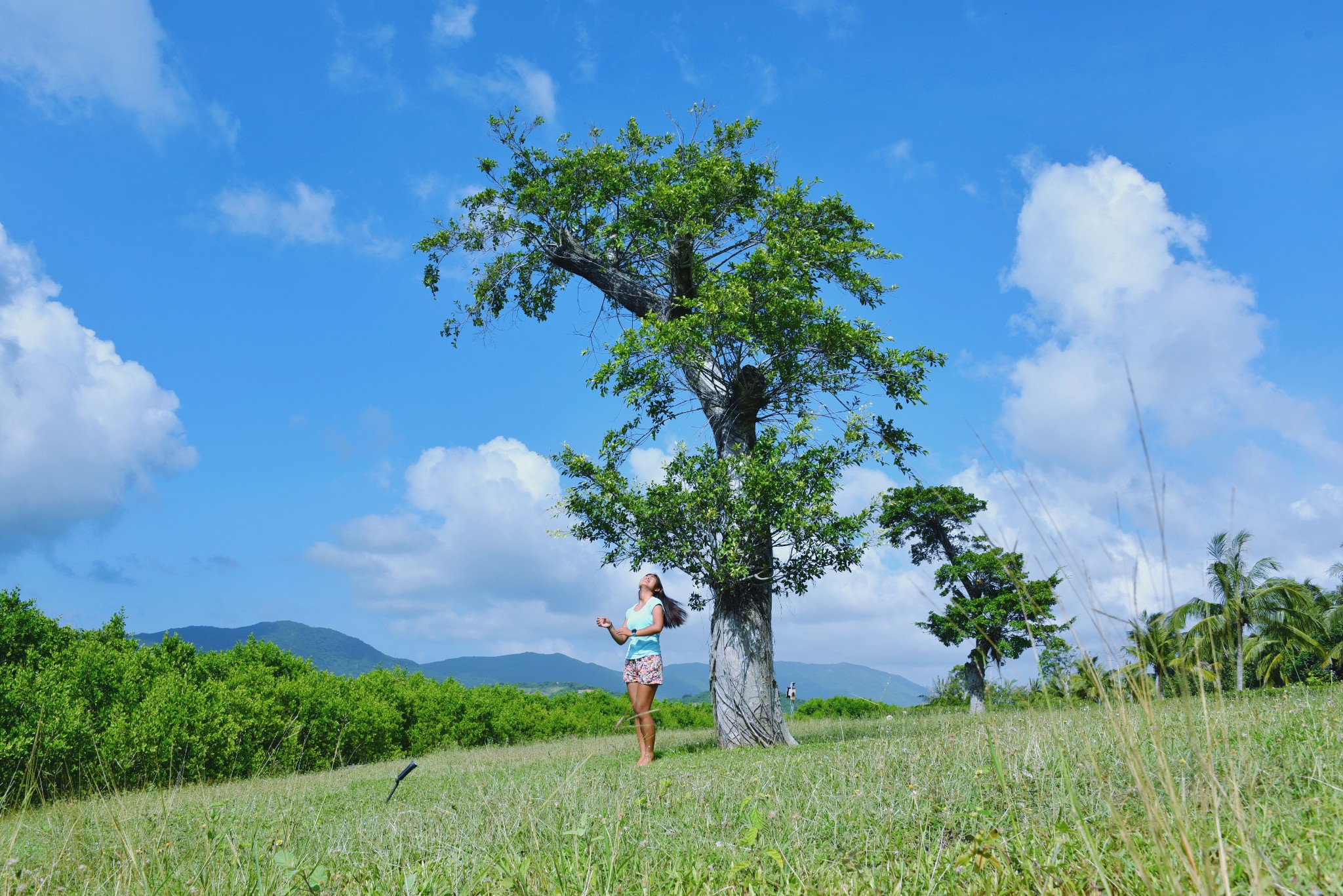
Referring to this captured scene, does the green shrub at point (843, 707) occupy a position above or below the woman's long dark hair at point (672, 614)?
below

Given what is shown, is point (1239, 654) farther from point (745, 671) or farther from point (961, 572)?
point (961, 572)

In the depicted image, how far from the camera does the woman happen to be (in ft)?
30.4

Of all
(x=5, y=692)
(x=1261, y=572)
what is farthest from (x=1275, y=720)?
(x=1261, y=572)

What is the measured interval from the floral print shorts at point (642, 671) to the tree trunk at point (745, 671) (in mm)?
2679

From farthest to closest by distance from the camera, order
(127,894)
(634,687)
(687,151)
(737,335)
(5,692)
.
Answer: (687,151)
(737,335)
(5,692)
(634,687)
(127,894)

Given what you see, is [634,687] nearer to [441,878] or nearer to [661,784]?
[661,784]

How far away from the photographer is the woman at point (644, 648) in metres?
9.27

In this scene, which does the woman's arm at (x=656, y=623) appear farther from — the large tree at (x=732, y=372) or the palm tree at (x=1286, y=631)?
the palm tree at (x=1286, y=631)

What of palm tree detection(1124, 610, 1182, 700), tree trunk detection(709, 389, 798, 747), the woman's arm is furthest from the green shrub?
palm tree detection(1124, 610, 1182, 700)

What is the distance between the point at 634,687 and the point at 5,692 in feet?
28.1

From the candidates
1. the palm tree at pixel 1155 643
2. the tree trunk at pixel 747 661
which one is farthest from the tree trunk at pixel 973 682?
the palm tree at pixel 1155 643

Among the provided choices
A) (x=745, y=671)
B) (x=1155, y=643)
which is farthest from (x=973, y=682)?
(x=1155, y=643)

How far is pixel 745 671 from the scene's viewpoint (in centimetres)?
1181

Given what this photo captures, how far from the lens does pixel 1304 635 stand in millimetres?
31750
